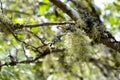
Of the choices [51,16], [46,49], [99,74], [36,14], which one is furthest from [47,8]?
[99,74]

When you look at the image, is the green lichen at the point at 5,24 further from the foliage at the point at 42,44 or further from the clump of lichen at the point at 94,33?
the clump of lichen at the point at 94,33

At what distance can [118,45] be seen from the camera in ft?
5.34

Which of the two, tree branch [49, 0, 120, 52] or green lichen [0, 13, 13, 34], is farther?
tree branch [49, 0, 120, 52]

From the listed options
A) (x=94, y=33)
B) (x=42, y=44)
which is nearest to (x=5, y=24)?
(x=42, y=44)

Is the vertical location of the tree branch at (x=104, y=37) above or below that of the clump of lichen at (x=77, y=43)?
above

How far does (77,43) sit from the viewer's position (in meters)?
1.52

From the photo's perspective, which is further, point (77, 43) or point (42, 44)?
point (42, 44)

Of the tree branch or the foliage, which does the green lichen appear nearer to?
the foliage

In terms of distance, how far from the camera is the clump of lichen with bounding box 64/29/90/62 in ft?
4.92

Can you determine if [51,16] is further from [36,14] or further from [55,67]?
[55,67]

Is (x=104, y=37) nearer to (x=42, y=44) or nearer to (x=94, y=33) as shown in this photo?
(x=94, y=33)

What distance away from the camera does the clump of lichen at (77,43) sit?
59.0 inches

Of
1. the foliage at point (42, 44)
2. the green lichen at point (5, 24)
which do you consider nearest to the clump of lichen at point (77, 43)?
the foliage at point (42, 44)

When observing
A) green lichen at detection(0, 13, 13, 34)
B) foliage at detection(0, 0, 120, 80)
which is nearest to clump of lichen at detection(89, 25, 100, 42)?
foliage at detection(0, 0, 120, 80)
